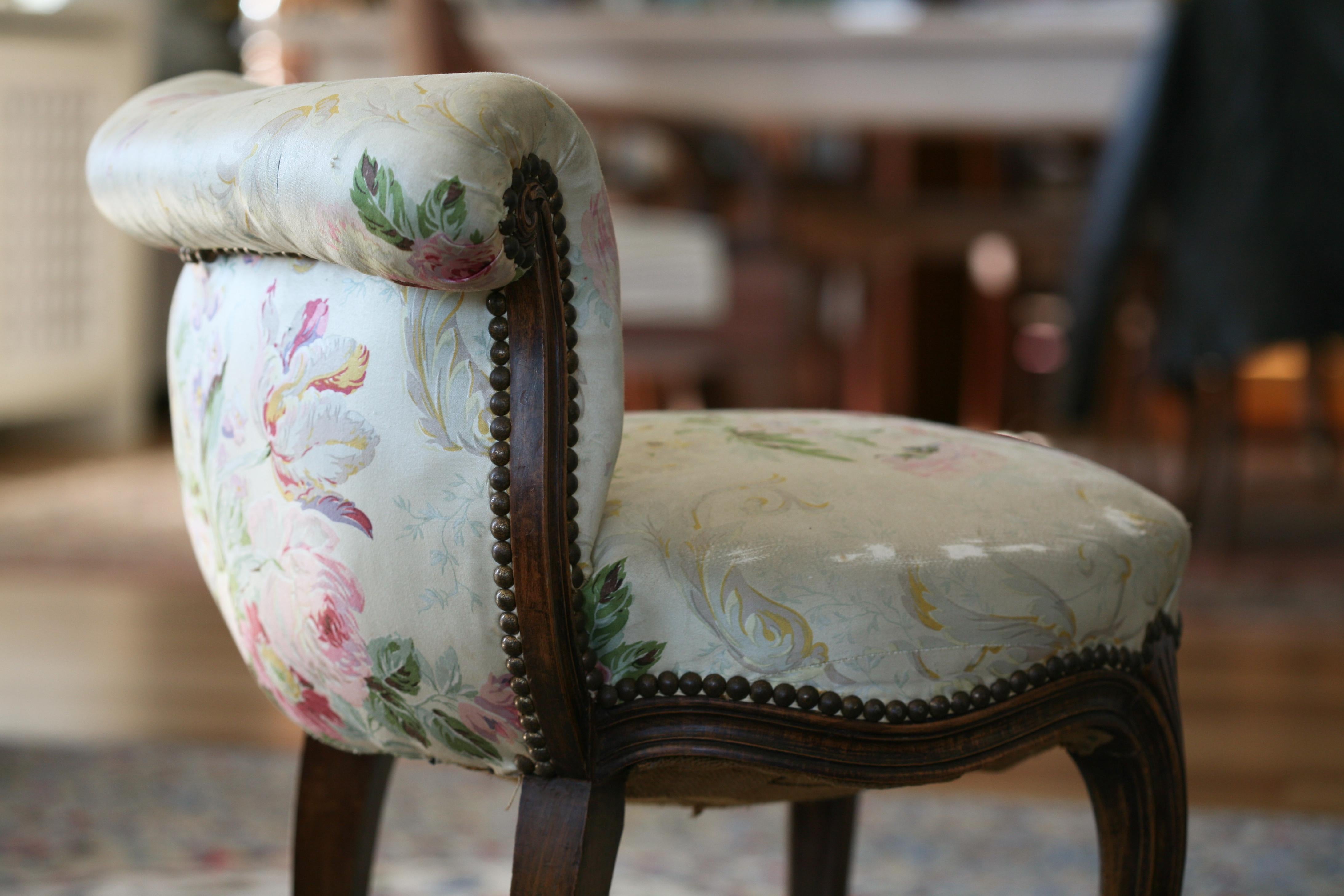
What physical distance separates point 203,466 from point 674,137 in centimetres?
187

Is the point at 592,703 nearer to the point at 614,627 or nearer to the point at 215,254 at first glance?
the point at 614,627

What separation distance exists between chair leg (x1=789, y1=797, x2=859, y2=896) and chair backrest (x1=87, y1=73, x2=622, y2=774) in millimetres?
336

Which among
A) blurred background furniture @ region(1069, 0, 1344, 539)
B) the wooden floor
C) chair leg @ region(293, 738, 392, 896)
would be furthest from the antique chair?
blurred background furniture @ region(1069, 0, 1344, 539)

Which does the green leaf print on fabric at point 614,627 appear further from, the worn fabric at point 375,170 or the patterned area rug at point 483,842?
the patterned area rug at point 483,842

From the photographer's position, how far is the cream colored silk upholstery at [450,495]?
1.61ft

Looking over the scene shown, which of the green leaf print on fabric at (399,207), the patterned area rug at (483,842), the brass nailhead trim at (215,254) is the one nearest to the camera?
the green leaf print on fabric at (399,207)

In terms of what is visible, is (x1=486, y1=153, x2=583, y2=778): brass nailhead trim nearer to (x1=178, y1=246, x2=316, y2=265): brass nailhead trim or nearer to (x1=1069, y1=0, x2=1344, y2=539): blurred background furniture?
(x1=178, y1=246, x2=316, y2=265): brass nailhead trim

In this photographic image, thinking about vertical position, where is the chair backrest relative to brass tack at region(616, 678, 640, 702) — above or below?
above

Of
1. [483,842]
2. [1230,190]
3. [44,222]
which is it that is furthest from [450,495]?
[44,222]

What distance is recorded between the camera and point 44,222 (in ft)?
10.2

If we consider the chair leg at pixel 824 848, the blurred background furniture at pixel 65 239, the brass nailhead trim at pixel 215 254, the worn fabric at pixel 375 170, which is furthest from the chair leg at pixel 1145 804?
the blurred background furniture at pixel 65 239

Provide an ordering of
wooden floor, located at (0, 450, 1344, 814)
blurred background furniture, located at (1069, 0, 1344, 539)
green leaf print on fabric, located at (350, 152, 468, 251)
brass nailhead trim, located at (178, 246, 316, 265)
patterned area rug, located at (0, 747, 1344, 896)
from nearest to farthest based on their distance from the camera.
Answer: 1. green leaf print on fabric, located at (350, 152, 468, 251)
2. brass nailhead trim, located at (178, 246, 316, 265)
3. patterned area rug, located at (0, 747, 1344, 896)
4. wooden floor, located at (0, 450, 1344, 814)
5. blurred background furniture, located at (1069, 0, 1344, 539)

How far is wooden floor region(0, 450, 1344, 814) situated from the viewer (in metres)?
1.34

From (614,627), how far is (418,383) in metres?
0.13
